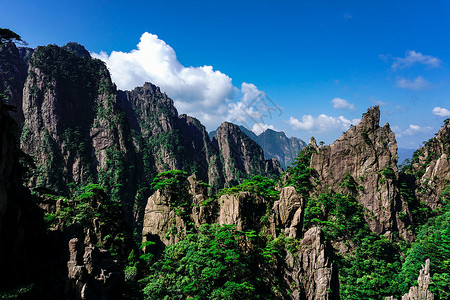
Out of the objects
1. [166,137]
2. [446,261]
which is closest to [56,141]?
[166,137]

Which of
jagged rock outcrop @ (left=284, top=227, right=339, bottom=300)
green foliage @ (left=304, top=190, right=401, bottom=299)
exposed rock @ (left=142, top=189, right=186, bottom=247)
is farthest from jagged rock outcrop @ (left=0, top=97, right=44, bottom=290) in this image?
green foliage @ (left=304, top=190, right=401, bottom=299)

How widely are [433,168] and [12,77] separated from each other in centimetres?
14156

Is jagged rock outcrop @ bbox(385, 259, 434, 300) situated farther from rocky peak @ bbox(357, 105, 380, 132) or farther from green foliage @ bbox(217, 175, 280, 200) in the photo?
rocky peak @ bbox(357, 105, 380, 132)

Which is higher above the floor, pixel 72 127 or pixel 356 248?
pixel 72 127

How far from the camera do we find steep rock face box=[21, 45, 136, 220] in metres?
90.6

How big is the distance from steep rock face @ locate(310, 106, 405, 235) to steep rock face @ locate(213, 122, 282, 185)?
91.0m

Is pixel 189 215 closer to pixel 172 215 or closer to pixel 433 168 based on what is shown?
pixel 172 215

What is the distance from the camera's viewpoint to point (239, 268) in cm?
2322

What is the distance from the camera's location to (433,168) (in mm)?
56812

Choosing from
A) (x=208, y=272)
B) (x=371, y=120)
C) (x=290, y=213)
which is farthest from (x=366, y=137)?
(x=208, y=272)

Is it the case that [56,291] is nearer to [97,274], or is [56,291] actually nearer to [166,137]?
[97,274]

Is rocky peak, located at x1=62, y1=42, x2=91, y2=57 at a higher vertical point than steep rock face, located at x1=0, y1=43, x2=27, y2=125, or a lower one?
higher

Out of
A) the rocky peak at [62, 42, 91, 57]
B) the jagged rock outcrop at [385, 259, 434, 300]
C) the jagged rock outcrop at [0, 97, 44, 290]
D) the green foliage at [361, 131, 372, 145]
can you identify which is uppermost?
the rocky peak at [62, 42, 91, 57]

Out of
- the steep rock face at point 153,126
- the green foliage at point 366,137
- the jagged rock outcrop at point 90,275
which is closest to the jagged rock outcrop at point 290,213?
the jagged rock outcrop at point 90,275
